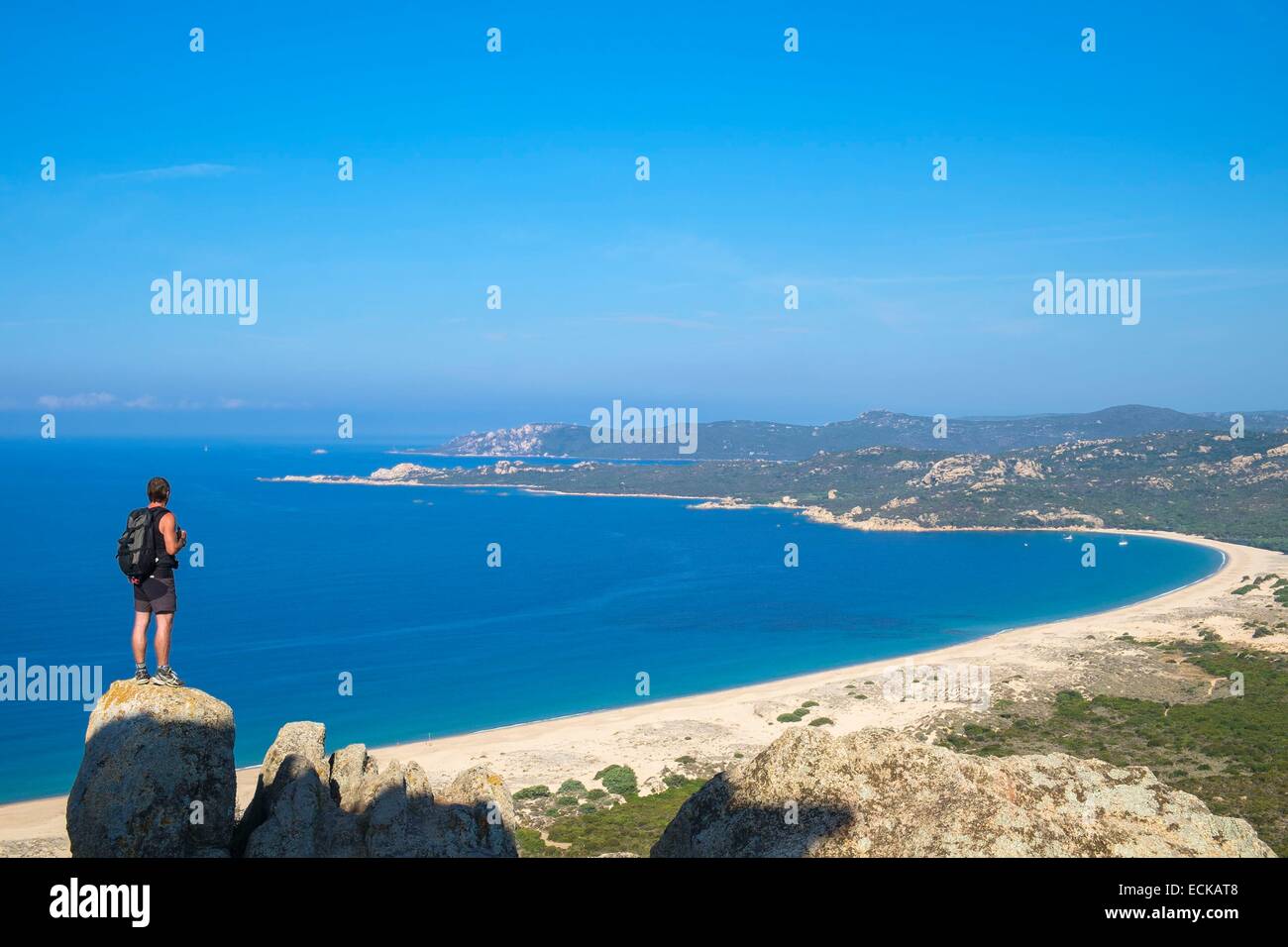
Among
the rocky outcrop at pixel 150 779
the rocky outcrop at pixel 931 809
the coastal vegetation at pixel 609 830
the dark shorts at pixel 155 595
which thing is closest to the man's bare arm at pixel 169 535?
the dark shorts at pixel 155 595

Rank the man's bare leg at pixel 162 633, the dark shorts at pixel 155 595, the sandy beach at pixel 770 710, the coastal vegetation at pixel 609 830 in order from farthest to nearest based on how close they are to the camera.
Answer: the sandy beach at pixel 770 710 → the coastal vegetation at pixel 609 830 → the man's bare leg at pixel 162 633 → the dark shorts at pixel 155 595

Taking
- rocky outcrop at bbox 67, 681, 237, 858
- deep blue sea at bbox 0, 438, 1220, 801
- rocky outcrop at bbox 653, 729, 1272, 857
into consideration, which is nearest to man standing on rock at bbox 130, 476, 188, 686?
rocky outcrop at bbox 67, 681, 237, 858

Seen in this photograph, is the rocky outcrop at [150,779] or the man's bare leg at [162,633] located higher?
the man's bare leg at [162,633]

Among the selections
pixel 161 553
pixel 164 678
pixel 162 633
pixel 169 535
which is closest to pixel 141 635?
pixel 162 633

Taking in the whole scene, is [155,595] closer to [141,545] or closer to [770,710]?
[141,545]

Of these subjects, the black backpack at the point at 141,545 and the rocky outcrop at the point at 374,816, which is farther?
the rocky outcrop at the point at 374,816

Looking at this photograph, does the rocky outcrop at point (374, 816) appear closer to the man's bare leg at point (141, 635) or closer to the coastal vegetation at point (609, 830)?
the man's bare leg at point (141, 635)

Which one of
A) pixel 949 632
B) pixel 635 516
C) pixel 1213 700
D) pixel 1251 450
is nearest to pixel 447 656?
pixel 949 632
